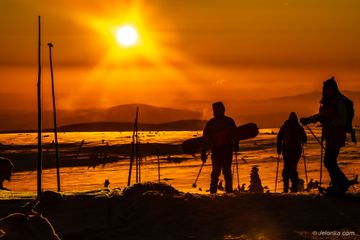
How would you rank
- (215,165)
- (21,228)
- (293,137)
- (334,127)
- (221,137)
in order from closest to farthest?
(21,228), (334,127), (221,137), (215,165), (293,137)

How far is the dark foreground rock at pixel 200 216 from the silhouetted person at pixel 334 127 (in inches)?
14.8

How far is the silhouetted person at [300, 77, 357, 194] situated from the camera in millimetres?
12492

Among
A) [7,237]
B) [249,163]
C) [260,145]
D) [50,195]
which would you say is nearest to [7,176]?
[50,195]

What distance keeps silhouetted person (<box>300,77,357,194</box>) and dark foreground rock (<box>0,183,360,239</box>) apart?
38 centimetres

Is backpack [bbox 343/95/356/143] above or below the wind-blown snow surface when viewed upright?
above

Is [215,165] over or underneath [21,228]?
over

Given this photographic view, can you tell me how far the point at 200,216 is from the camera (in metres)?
11.8

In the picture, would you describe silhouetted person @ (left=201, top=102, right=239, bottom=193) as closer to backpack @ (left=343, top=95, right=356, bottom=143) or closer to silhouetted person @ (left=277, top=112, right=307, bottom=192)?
silhouetted person @ (left=277, top=112, right=307, bottom=192)

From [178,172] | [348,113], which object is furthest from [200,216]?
[178,172]

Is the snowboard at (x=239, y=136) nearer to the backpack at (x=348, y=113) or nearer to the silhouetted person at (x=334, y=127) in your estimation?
the silhouetted person at (x=334, y=127)

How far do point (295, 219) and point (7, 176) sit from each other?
13309 millimetres

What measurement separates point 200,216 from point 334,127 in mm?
3245

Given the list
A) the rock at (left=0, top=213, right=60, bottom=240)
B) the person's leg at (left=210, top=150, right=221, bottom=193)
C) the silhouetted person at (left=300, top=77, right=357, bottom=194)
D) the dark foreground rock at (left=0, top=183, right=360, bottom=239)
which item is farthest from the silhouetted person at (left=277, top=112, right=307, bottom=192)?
the rock at (left=0, top=213, right=60, bottom=240)

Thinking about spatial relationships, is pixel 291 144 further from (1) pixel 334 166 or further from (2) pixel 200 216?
(2) pixel 200 216
